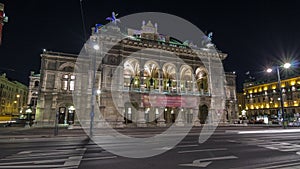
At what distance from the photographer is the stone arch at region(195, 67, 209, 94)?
128 feet

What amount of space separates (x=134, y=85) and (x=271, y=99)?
2332 inches

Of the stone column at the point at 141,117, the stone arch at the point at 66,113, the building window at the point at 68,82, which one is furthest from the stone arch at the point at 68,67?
the stone column at the point at 141,117

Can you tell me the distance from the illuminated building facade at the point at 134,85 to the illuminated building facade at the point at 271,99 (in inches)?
1085

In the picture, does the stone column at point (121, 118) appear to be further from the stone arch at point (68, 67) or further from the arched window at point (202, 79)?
the arched window at point (202, 79)

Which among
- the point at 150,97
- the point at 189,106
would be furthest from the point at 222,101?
the point at 150,97

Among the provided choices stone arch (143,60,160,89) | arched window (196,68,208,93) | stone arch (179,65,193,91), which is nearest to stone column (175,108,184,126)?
stone arch (179,65,193,91)

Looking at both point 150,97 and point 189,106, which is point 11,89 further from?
point 189,106

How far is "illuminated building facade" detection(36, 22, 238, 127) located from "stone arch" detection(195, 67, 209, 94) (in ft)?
1.60

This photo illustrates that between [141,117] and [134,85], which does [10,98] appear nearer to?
[134,85]

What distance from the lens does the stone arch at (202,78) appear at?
39003 millimetres

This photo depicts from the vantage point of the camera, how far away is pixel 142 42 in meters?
33.8

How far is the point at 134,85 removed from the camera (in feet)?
118

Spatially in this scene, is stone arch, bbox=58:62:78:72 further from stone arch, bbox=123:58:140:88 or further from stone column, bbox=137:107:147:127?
stone column, bbox=137:107:147:127

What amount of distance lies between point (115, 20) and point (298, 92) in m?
63.8
